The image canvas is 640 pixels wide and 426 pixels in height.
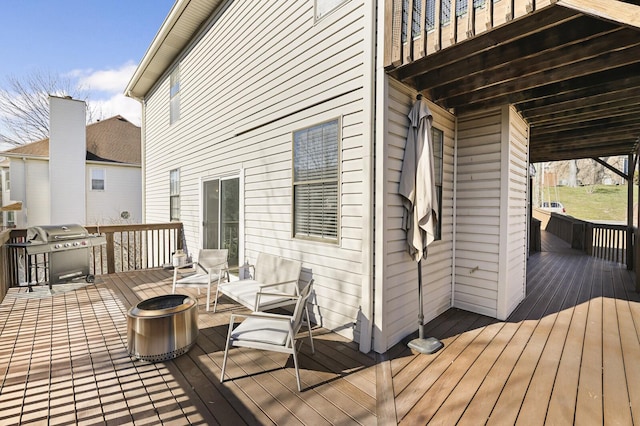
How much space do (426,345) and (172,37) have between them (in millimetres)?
8076

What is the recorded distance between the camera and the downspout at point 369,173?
3033 millimetres

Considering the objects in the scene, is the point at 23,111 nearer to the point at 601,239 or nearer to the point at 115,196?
the point at 115,196

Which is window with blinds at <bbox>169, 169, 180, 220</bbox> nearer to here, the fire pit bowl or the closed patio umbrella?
the fire pit bowl

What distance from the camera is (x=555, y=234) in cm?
1351

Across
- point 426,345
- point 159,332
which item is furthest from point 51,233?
point 426,345

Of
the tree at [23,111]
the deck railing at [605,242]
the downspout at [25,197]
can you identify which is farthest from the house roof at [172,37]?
the tree at [23,111]

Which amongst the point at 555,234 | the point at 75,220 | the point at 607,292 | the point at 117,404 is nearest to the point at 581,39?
the point at 117,404

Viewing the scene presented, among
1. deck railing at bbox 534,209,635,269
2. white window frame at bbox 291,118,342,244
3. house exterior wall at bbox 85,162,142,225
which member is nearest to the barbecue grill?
white window frame at bbox 291,118,342,244

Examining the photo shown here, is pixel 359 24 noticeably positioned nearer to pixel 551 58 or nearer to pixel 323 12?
pixel 323 12

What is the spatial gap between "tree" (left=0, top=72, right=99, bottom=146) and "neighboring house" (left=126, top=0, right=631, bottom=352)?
15802mm

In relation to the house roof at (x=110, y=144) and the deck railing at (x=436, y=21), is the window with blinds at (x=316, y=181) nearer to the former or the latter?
the deck railing at (x=436, y=21)

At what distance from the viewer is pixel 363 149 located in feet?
10.2

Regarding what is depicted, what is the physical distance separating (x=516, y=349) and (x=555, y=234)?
44.1ft

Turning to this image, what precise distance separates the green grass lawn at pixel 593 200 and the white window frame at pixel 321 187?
3151cm
